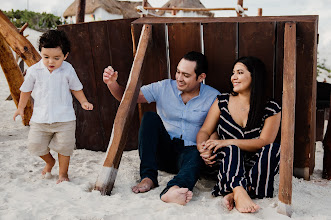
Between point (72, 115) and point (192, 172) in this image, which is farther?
point (72, 115)

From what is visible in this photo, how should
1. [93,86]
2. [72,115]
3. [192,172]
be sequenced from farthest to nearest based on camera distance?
1. [93,86]
2. [72,115]
3. [192,172]

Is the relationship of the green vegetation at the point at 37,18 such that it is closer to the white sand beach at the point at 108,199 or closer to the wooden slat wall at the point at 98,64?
the wooden slat wall at the point at 98,64

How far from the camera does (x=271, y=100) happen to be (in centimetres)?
290

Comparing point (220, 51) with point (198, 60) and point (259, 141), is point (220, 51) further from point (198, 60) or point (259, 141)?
point (259, 141)

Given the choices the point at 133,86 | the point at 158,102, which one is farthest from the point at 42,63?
the point at 158,102

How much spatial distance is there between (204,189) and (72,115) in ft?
3.89

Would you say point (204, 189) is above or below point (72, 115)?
below

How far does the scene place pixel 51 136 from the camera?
2.99 metres

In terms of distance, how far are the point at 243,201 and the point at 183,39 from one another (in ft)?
5.18

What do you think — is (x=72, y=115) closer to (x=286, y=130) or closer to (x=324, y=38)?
(x=286, y=130)

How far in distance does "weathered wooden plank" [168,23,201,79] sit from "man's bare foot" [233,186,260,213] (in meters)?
1.36

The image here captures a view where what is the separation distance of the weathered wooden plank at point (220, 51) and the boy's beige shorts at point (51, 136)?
1294 mm

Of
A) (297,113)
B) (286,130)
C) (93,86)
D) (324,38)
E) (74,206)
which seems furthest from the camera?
(324,38)

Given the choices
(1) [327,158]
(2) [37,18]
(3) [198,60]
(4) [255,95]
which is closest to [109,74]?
(3) [198,60]
